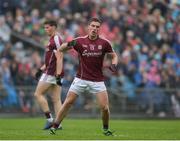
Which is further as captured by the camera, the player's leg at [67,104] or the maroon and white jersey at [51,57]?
the maroon and white jersey at [51,57]

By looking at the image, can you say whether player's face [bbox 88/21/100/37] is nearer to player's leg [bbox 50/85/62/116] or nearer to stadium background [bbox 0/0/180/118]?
player's leg [bbox 50/85/62/116]

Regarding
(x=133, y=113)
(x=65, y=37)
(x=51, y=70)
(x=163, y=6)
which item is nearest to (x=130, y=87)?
(x=133, y=113)

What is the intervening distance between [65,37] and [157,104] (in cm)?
431

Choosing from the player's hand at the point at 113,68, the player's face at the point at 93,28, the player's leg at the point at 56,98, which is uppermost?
the player's face at the point at 93,28

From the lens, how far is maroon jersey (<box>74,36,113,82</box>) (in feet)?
52.9

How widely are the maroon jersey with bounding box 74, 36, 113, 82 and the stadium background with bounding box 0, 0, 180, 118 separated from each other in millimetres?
10276

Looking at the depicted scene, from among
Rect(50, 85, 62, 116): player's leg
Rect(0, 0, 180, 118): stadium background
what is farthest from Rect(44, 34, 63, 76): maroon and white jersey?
Rect(0, 0, 180, 118): stadium background

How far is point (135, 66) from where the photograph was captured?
29.2 meters

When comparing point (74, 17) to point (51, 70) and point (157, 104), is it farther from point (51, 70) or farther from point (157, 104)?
point (51, 70)

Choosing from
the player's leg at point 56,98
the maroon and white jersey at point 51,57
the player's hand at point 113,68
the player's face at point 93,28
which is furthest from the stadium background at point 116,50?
the player's hand at point 113,68

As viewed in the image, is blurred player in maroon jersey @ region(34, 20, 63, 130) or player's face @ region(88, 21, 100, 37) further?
blurred player in maroon jersey @ region(34, 20, 63, 130)

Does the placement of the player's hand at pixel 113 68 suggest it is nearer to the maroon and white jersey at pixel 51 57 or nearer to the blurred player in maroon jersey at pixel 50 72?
the blurred player in maroon jersey at pixel 50 72

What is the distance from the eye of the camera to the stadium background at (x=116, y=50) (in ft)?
88.5

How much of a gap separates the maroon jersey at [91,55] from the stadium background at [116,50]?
1028 cm
